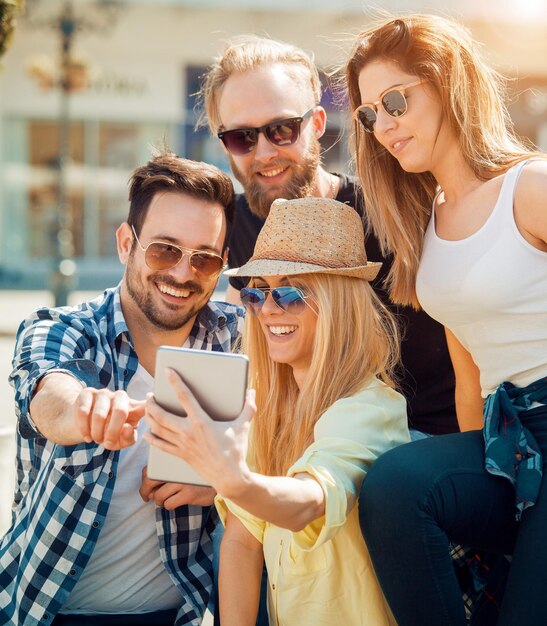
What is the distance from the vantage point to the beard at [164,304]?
10.7ft

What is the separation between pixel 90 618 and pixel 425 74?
2.15 meters

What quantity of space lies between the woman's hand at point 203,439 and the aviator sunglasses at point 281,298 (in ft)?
2.70

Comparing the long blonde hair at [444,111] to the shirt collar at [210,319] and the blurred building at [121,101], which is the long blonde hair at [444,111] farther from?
the blurred building at [121,101]

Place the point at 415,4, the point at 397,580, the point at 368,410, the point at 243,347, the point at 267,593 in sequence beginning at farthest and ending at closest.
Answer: the point at 415,4, the point at 243,347, the point at 267,593, the point at 368,410, the point at 397,580

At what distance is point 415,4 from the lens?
18875 millimetres

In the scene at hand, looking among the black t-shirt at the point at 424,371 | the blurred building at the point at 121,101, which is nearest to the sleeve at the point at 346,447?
the black t-shirt at the point at 424,371

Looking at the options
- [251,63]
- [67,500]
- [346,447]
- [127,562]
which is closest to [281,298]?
[346,447]

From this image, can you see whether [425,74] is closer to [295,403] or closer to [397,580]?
[295,403]

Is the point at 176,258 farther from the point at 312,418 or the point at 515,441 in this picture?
the point at 515,441

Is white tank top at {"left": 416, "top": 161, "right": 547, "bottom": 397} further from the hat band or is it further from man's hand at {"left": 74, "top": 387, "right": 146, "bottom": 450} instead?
man's hand at {"left": 74, "top": 387, "right": 146, "bottom": 450}

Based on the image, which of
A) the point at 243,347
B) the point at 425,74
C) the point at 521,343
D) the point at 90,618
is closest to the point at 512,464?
the point at 521,343

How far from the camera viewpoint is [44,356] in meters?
2.93

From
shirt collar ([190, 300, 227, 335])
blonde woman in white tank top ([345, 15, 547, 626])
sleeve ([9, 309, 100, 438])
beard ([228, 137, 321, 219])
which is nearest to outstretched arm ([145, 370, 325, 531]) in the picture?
blonde woman in white tank top ([345, 15, 547, 626])

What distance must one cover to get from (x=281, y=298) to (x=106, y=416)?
733 mm
